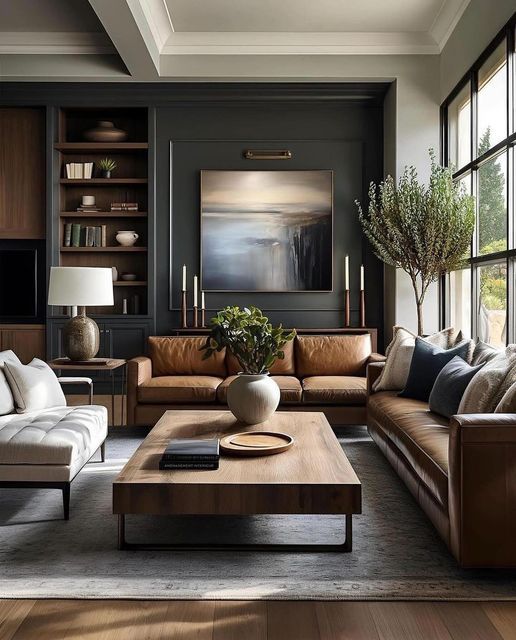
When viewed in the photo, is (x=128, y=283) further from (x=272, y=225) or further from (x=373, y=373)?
(x=373, y=373)

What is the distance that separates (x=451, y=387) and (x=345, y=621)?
5.36 ft

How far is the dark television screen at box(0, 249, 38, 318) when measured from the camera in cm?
630

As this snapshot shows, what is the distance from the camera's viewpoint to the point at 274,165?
6258mm

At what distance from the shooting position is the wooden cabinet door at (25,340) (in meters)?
6.27

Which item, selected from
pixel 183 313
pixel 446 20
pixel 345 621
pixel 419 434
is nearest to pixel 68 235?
pixel 183 313

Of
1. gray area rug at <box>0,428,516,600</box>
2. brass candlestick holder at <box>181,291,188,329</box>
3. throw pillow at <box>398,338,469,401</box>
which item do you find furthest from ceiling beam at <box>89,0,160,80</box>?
gray area rug at <box>0,428,516,600</box>

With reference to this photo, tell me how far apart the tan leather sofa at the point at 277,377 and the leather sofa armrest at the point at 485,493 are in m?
2.36

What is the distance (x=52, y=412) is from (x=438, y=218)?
10.2ft

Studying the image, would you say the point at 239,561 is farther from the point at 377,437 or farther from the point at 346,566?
the point at 377,437

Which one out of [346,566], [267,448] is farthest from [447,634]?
[267,448]

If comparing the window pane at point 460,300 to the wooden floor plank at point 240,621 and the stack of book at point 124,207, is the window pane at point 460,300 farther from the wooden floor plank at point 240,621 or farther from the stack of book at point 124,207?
the wooden floor plank at point 240,621

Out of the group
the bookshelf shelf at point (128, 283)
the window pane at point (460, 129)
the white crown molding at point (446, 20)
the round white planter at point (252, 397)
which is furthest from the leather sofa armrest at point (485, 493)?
the bookshelf shelf at point (128, 283)

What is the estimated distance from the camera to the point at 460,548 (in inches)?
89.0

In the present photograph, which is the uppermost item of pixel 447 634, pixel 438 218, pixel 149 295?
pixel 438 218
